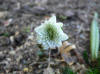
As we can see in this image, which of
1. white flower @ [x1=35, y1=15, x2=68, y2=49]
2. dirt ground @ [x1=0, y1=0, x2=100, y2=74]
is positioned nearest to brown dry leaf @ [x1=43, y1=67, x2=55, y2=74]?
dirt ground @ [x1=0, y1=0, x2=100, y2=74]

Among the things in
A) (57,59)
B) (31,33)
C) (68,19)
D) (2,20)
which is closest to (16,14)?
(2,20)

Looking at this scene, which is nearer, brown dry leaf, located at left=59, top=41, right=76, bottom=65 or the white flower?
the white flower

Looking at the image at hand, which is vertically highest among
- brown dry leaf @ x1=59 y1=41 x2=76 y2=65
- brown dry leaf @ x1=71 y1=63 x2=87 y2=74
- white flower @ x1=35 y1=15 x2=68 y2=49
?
white flower @ x1=35 y1=15 x2=68 y2=49

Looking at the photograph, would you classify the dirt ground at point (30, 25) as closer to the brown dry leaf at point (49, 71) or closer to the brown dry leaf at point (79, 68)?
the brown dry leaf at point (49, 71)

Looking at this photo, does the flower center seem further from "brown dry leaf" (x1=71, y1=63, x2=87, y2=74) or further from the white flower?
"brown dry leaf" (x1=71, y1=63, x2=87, y2=74)

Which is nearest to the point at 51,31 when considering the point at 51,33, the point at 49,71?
the point at 51,33

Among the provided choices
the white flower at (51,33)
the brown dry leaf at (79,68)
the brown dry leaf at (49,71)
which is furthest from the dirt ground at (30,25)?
the white flower at (51,33)

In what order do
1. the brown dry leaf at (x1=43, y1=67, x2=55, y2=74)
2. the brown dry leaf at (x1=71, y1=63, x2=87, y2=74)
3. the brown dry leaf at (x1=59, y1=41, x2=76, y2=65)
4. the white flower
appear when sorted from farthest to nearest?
the brown dry leaf at (x1=59, y1=41, x2=76, y2=65) < the brown dry leaf at (x1=71, y1=63, x2=87, y2=74) < the brown dry leaf at (x1=43, y1=67, x2=55, y2=74) < the white flower

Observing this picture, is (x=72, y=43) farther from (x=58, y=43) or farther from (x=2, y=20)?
(x=2, y=20)

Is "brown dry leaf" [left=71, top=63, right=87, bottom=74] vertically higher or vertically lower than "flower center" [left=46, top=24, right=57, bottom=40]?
lower
